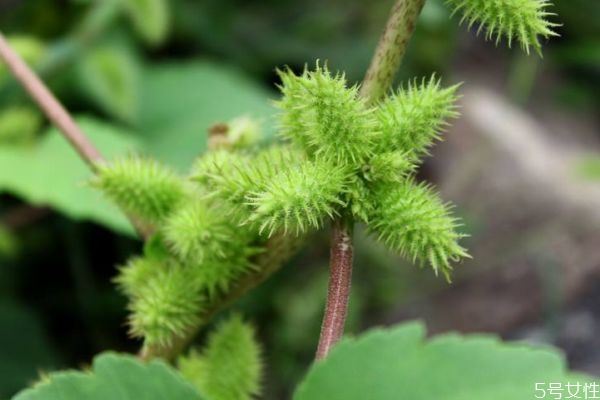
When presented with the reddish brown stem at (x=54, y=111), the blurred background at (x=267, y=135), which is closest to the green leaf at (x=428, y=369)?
the reddish brown stem at (x=54, y=111)

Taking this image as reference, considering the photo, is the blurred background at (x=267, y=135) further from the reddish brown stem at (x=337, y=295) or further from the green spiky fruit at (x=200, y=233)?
the reddish brown stem at (x=337, y=295)

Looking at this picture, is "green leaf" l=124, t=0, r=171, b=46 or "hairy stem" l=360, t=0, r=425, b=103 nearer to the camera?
"hairy stem" l=360, t=0, r=425, b=103

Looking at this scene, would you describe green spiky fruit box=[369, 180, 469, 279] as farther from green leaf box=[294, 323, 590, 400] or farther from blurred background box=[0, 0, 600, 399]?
blurred background box=[0, 0, 600, 399]

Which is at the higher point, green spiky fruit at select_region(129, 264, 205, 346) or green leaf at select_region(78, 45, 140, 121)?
green leaf at select_region(78, 45, 140, 121)

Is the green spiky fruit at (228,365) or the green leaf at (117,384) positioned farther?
the green spiky fruit at (228,365)

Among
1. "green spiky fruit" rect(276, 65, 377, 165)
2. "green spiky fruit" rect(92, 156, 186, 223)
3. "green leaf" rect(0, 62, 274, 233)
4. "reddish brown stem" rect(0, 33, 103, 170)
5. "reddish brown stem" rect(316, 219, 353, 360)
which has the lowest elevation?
"reddish brown stem" rect(316, 219, 353, 360)

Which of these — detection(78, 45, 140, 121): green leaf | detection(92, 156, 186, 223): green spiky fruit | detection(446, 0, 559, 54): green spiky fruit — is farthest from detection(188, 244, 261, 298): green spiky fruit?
detection(78, 45, 140, 121): green leaf
